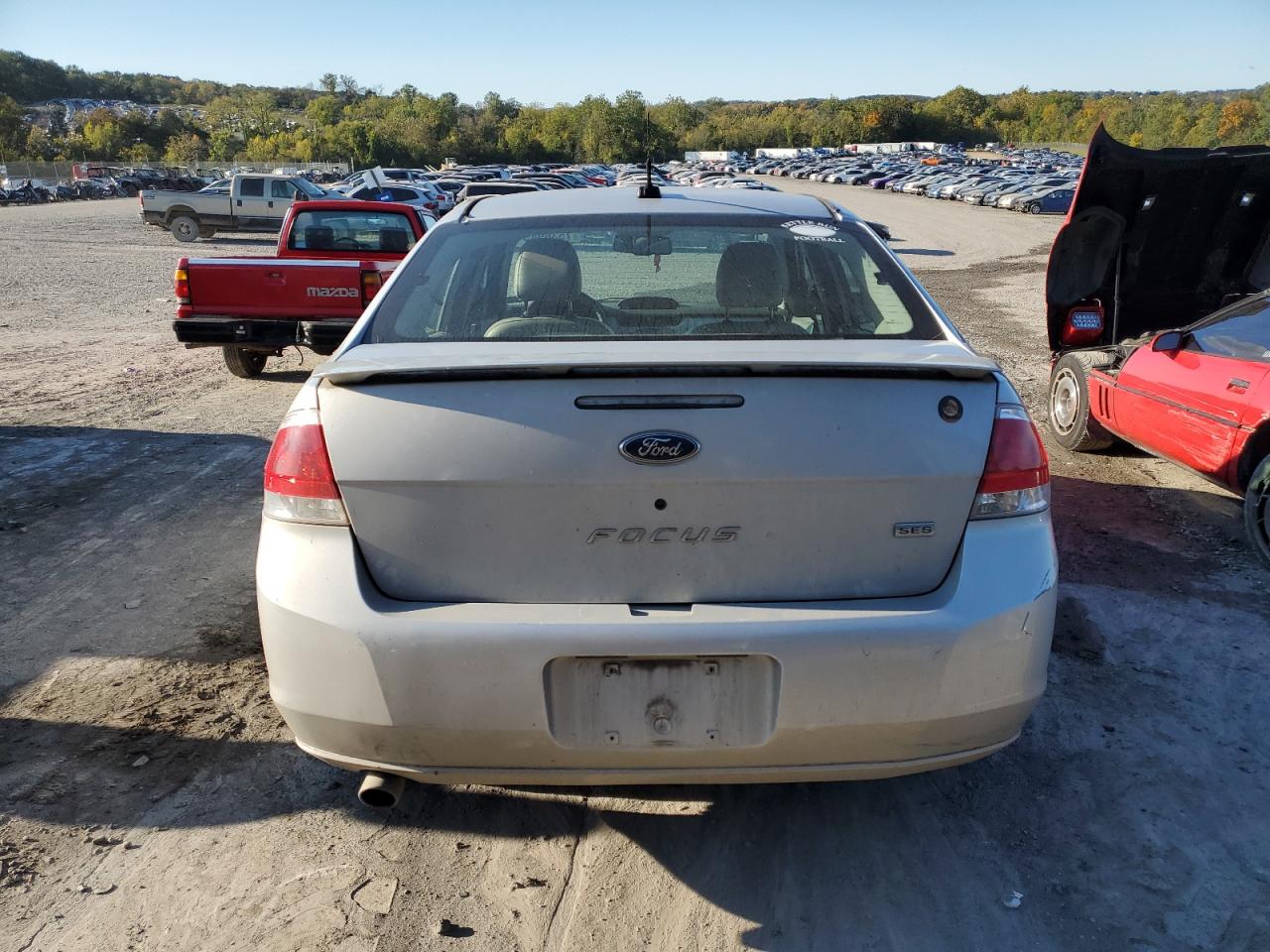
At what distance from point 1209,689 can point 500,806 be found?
103 inches

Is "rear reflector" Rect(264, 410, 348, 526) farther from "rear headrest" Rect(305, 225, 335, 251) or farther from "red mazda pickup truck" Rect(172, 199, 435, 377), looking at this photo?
"rear headrest" Rect(305, 225, 335, 251)

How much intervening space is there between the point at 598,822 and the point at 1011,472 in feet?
4.89

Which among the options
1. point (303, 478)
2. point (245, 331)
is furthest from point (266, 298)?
point (303, 478)

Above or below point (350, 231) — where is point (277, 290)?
below

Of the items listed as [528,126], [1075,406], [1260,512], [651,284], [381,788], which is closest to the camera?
[381,788]

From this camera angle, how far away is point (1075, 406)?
7098 millimetres

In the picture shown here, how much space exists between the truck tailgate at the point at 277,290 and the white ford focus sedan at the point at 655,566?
6.47 metres

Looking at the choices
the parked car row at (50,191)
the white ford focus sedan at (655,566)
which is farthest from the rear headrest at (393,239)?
the parked car row at (50,191)

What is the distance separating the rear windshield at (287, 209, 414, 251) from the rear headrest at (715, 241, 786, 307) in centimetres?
835

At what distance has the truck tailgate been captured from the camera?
8.46m

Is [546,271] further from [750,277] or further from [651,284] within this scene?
[750,277]

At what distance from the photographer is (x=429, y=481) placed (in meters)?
2.22

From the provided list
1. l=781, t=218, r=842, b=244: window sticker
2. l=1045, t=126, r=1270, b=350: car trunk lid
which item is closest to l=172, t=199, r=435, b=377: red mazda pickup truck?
l=1045, t=126, r=1270, b=350: car trunk lid

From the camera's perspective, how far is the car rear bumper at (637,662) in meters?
2.17
